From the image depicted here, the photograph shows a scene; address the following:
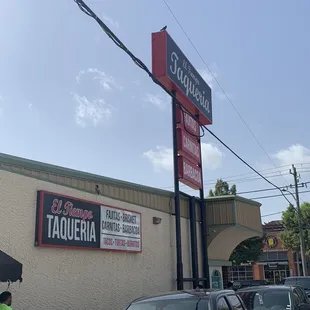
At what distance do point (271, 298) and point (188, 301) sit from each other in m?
4.13

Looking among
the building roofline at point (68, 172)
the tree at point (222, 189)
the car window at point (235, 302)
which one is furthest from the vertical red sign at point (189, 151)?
the tree at point (222, 189)

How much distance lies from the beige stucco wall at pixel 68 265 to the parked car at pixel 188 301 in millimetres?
2990

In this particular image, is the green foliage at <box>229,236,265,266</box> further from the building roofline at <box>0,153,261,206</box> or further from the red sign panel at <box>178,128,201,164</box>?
the building roofline at <box>0,153,261,206</box>

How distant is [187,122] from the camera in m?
16.1

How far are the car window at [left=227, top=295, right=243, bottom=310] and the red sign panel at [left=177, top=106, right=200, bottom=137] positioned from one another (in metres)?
8.55

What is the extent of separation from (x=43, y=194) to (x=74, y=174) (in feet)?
4.38

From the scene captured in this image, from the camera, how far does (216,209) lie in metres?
17.3

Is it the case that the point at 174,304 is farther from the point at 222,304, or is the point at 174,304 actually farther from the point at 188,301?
the point at 222,304

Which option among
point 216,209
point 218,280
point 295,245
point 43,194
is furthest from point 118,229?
point 295,245

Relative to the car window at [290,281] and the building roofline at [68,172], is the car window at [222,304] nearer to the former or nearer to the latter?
the building roofline at [68,172]

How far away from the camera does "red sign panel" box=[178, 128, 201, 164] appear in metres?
15.2

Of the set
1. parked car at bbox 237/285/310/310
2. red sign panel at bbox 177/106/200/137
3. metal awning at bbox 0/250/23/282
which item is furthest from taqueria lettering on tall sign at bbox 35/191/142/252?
red sign panel at bbox 177/106/200/137

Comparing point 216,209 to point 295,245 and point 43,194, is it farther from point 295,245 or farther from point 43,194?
point 295,245

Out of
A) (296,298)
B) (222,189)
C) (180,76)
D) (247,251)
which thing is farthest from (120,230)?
(222,189)
